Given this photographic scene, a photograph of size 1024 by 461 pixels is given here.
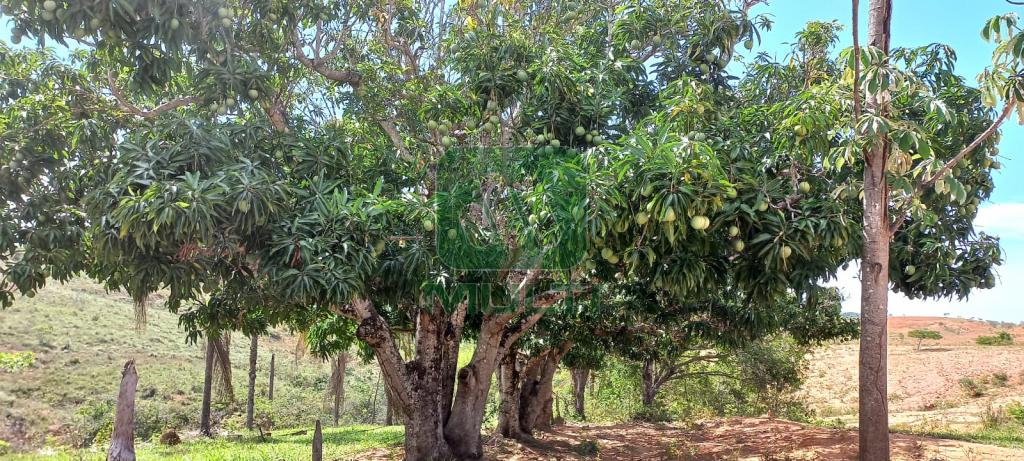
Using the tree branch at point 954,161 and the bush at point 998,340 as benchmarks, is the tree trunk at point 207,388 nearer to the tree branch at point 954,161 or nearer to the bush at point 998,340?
the tree branch at point 954,161

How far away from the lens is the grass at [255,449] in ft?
30.7

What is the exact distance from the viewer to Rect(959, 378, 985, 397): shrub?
62.4ft

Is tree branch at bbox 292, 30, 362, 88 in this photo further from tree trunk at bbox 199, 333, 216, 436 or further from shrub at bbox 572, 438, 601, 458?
tree trunk at bbox 199, 333, 216, 436

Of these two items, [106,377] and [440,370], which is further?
[106,377]

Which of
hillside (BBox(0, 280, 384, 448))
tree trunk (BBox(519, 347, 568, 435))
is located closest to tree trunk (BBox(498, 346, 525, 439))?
tree trunk (BBox(519, 347, 568, 435))

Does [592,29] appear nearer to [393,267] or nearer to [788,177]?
[788,177]

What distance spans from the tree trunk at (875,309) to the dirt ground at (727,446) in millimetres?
3486

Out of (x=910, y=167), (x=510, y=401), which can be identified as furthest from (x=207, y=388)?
(x=910, y=167)

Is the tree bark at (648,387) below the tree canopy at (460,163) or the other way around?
below

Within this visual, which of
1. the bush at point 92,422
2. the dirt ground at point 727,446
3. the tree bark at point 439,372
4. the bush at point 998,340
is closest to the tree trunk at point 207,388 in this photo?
the bush at point 92,422

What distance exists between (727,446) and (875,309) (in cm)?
621

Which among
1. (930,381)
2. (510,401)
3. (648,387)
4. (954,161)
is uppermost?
(954,161)

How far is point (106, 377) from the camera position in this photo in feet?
63.8

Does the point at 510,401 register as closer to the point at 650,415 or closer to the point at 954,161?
the point at 650,415
